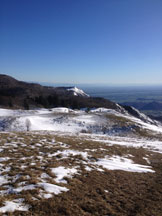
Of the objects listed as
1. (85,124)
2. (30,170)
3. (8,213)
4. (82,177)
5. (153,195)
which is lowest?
(85,124)

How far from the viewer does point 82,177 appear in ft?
26.4

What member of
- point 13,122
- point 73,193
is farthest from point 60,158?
point 13,122

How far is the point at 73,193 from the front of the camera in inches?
247

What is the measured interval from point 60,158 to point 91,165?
95.8 inches

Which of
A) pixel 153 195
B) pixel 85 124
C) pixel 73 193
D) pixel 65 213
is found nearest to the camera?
pixel 65 213

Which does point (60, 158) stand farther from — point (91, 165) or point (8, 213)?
point (8, 213)

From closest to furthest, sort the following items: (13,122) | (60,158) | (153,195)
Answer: (153,195) → (60,158) → (13,122)

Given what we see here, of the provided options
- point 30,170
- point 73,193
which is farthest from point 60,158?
point 73,193

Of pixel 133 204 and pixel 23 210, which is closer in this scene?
pixel 23 210

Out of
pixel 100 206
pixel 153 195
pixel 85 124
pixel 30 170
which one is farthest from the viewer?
Answer: pixel 85 124

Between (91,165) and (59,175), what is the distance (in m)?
3.07

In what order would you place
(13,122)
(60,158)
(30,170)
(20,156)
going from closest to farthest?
(30,170), (20,156), (60,158), (13,122)

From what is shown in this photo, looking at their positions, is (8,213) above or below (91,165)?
above

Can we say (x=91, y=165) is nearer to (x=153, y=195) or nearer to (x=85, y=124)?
(x=153, y=195)
